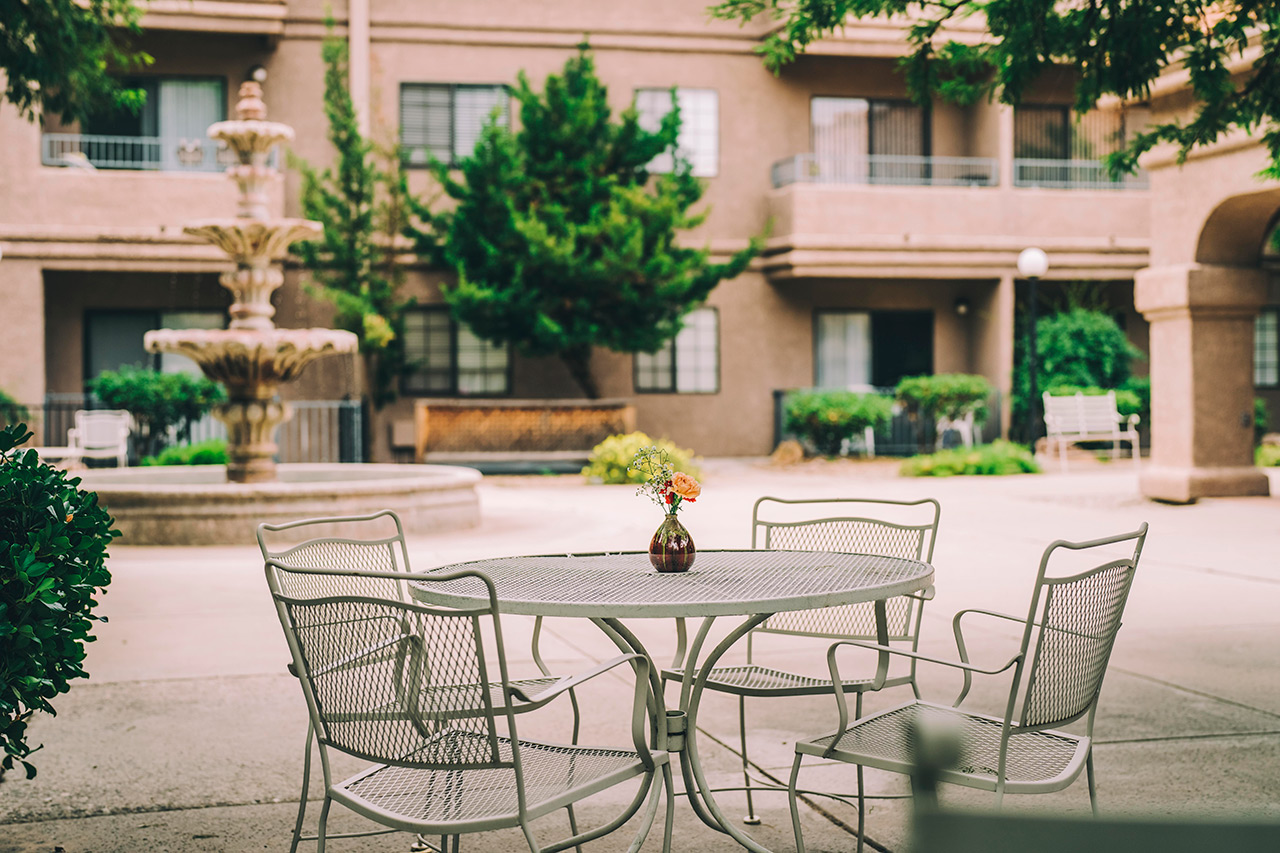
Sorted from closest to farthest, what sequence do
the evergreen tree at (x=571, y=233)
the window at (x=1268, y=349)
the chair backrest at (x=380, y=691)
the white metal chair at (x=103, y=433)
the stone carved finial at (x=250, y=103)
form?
the chair backrest at (x=380, y=691), the stone carved finial at (x=250, y=103), the white metal chair at (x=103, y=433), the evergreen tree at (x=571, y=233), the window at (x=1268, y=349)

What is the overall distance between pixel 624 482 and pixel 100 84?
340 inches

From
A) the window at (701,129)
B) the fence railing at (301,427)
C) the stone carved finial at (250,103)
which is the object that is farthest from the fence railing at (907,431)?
the stone carved finial at (250,103)

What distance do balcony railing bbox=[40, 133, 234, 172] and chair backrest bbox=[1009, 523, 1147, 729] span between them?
66.1 ft

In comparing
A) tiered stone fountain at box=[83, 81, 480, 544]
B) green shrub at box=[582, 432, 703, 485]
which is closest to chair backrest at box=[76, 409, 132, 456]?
tiered stone fountain at box=[83, 81, 480, 544]

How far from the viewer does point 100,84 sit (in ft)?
42.9

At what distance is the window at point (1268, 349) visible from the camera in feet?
86.1

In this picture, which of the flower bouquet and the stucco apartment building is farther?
the stucco apartment building

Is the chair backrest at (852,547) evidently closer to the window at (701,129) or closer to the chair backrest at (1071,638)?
the chair backrest at (1071,638)

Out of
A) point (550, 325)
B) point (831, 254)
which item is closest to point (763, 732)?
point (550, 325)

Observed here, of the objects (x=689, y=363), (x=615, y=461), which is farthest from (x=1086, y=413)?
(x=615, y=461)

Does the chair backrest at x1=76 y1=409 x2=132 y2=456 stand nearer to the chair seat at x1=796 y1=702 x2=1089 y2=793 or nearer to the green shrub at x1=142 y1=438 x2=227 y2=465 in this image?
the green shrub at x1=142 y1=438 x2=227 y2=465

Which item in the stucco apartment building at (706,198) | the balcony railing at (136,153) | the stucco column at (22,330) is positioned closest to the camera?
the stucco column at (22,330)

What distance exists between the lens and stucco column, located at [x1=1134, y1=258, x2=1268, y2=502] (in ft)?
48.2

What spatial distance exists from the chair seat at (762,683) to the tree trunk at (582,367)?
16.6 m
